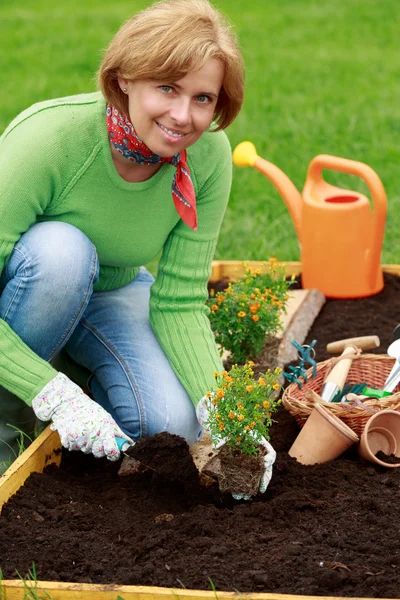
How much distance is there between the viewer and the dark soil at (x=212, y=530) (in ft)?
6.41

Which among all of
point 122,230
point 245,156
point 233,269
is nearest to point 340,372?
point 122,230

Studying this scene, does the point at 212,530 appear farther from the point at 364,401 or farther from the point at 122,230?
the point at 122,230

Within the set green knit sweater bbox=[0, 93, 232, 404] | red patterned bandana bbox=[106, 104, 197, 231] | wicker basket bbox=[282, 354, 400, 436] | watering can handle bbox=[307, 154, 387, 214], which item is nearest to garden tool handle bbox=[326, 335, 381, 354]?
wicker basket bbox=[282, 354, 400, 436]

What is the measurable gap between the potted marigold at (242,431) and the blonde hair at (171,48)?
2.40 feet

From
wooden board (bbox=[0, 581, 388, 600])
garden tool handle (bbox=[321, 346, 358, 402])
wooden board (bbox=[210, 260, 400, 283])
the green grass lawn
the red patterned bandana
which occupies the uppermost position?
the red patterned bandana

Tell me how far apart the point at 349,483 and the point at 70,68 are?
5.40 metres

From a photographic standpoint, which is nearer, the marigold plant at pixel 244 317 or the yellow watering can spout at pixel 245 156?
the marigold plant at pixel 244 317

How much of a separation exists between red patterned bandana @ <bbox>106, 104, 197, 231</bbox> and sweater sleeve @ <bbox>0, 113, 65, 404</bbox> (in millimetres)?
176

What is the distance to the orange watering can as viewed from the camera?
3.70 m

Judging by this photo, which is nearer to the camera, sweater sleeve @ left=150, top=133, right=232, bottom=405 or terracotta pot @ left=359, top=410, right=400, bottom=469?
terracotta pot @ left=359, top=410, right=400, bottom=469

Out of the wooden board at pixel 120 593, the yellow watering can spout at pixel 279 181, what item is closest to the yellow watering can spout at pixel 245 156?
the yellow watering can spout at pixel 279 181

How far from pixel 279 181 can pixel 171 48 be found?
176 cm

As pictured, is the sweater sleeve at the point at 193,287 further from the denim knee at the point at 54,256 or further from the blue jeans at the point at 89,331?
the denim knee at the point at 54,256

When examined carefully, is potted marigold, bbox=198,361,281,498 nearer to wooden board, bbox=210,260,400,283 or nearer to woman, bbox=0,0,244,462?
woman, bbox=0,0,244,462
